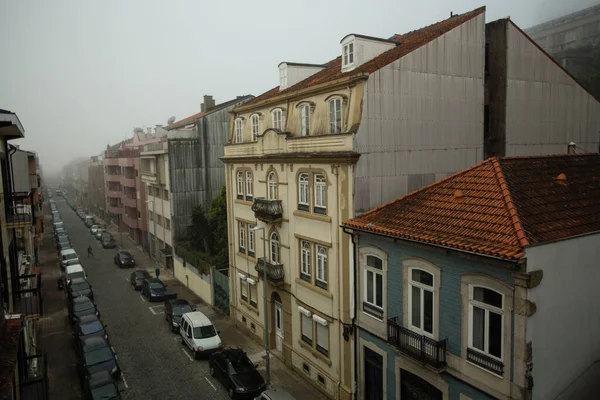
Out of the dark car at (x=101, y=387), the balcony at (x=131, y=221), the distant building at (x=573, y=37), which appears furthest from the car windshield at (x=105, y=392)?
the distant building at (x=573, y=37)

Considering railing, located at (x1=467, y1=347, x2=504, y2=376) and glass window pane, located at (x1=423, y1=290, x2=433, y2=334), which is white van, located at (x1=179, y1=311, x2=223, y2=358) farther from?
railing, located at (x1=467, y1=347, x2=504, y2=376)

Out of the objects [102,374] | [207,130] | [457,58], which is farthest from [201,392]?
[207,130]

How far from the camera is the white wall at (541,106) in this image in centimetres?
2206

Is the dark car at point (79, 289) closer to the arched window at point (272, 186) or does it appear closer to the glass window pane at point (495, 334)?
the arched window at point (272, 186)

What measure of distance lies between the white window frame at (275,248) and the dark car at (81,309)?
12.7 metres

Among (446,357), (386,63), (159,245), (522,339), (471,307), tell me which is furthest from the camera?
(159,245)

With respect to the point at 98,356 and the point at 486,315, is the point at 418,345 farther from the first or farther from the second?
the point at 98,356

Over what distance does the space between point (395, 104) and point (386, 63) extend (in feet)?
5.67

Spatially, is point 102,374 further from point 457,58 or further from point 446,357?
point 457,58

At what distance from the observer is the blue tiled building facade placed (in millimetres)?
12742

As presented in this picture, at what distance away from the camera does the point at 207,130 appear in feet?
139

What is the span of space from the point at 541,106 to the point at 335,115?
11626 millimetres

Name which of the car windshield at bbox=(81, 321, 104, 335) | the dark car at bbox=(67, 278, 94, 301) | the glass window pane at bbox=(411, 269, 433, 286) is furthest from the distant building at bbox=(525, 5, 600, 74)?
the car windshield at bbox=(81, 321, 104, 335)

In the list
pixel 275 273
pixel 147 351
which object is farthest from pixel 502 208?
pixel 147 351
